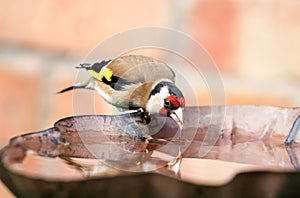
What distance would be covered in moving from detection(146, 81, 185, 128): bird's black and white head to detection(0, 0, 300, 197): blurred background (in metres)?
0.36

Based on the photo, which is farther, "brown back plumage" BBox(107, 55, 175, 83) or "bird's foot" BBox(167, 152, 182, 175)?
"brown back plumage" BBox(107, 55, 175, 83)

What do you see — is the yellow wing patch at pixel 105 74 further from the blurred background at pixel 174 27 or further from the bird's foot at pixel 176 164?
the blurred background at pixel 174 27

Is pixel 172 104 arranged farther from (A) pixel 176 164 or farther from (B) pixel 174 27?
(B) pixel 174 27

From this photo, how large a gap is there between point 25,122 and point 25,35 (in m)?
0.10

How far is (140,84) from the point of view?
444mm

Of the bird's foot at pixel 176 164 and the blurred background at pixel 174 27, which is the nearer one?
the bird's foot at pixel 176 164

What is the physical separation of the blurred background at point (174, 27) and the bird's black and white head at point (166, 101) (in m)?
0.36

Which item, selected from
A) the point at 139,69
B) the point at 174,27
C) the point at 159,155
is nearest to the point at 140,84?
the point at 139,69

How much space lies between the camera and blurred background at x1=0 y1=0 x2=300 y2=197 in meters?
0.78

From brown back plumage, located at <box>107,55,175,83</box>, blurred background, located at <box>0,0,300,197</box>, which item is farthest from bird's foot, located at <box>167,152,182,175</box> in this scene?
blurred background, located at <box>0,0,300,197</box>

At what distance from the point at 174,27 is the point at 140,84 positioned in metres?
0.34

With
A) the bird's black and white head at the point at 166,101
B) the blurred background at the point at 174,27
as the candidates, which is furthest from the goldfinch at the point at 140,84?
the blurred background at the point at 174,27

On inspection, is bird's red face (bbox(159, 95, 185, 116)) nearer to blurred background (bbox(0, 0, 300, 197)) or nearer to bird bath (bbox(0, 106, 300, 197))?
bird bath (bbox(0, 106, 300, 197))

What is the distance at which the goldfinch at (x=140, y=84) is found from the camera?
1.31ft
